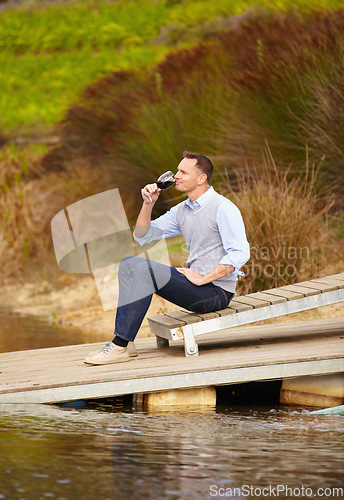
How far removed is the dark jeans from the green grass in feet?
40.7

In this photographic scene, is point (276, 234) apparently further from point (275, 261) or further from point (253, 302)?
point (253, 302)

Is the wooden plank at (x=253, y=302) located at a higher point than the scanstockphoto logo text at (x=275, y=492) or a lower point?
higher

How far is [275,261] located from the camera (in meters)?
7.31

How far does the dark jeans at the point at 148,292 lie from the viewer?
16.3 feet

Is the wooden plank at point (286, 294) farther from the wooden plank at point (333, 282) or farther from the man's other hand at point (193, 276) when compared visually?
the man's other hand at point (193, 276)

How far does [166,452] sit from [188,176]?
1745 millimetres

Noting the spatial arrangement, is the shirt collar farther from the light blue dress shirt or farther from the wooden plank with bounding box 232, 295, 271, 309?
the wooden plank with bounding box 232, 295, 271, 309

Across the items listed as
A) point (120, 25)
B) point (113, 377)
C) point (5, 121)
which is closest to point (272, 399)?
point (113, 377)

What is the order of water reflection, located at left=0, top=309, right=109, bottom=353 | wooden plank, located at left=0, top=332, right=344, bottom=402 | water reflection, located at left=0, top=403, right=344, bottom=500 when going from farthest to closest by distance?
water reflection, located at left=0, top=309, right=109, bottom=353
wooden plank, located at left=0, top=332, right=344, bottom=402
water reflection, located at left=0, top=403, right=344, bottom=500

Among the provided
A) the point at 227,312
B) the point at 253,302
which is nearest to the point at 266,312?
the point at 253,302

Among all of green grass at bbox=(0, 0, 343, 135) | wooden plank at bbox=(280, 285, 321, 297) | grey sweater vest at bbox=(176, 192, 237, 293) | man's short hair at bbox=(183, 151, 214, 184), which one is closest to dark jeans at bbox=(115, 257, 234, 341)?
grey sweater vest at bbox=(176, 192, 237, 293)

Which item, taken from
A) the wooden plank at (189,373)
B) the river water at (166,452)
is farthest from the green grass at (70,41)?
the river water at (166,452)

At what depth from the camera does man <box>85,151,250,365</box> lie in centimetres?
493

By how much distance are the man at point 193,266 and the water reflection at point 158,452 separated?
0.51 metres
